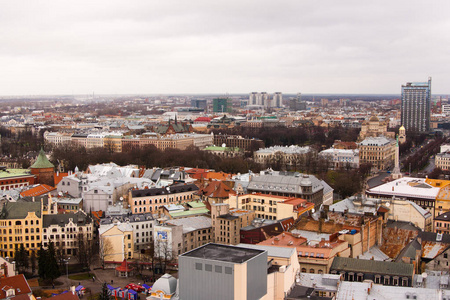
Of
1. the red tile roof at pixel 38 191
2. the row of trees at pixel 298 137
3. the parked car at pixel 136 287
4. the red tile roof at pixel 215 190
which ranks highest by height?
the red tile roof at pixel 215 190

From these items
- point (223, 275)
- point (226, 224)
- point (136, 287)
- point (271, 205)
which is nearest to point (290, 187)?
point (271, 205)

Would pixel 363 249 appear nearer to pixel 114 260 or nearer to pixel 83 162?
pixel 114 260

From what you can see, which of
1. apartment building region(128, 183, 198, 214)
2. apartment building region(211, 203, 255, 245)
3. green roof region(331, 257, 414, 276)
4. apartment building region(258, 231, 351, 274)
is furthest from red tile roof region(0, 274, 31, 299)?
apartment building region(128, 183, 198, 214)

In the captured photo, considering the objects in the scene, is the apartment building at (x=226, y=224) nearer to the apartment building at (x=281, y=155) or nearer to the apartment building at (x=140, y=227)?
the apartment building at (x=140, y=227)

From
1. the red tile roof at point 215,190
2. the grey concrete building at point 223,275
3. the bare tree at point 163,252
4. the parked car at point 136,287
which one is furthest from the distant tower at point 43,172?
the grey concrete building at point 223,275

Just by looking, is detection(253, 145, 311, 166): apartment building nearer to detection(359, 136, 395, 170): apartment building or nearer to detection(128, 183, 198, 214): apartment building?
detection(359, 136, 395, 170): apartment building

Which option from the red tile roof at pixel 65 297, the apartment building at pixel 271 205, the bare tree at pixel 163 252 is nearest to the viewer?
the red tile roof at pixel 65 297

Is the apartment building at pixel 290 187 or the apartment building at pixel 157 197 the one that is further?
the apartment building at pixel 290 187
